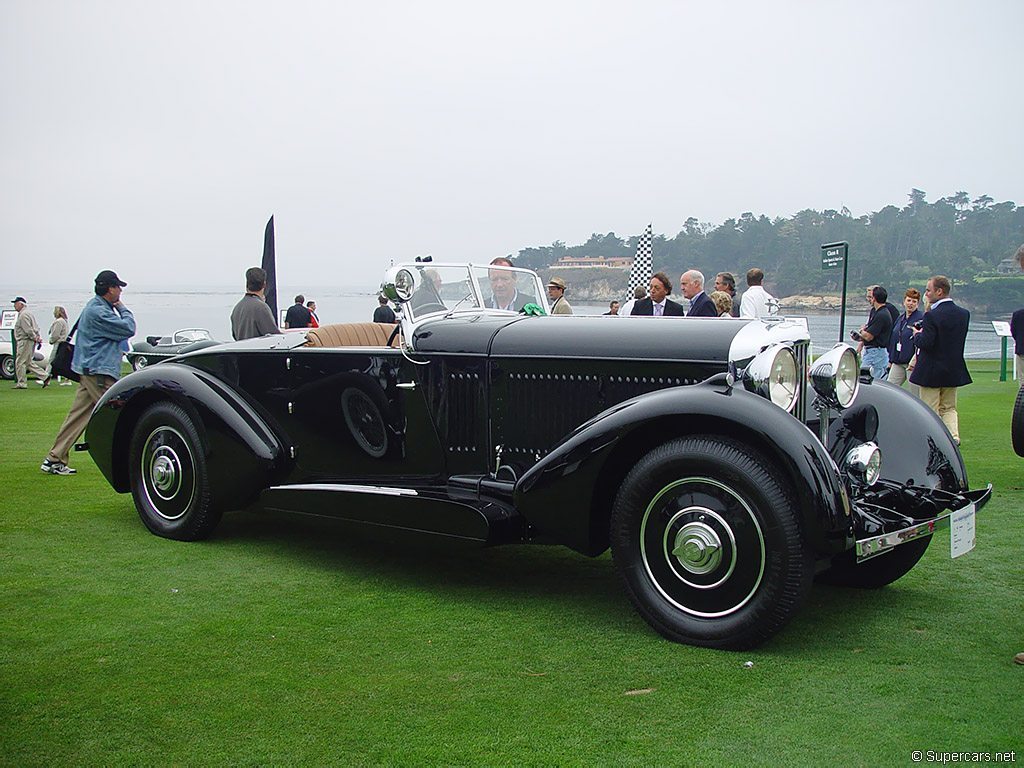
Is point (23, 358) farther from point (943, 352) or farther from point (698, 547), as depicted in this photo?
point (698, 547)

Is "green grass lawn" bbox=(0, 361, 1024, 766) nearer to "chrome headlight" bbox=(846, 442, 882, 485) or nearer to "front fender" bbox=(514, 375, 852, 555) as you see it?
"front fender" bbox=(514, 375, 852, 555)

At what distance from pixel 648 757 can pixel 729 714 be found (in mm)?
464

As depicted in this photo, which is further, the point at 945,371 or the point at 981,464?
the point at 945,371

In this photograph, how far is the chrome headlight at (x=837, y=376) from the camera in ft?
14.5

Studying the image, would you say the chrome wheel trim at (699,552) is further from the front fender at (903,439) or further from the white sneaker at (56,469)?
the white sneaker at (56,469)

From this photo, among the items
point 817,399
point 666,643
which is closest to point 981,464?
point 817,399

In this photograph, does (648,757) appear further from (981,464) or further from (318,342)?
(981,464)

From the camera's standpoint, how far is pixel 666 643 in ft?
13.1

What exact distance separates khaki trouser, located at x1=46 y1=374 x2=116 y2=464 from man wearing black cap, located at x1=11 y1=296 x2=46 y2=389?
11.7 m

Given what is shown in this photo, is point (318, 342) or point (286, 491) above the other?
point (318, 342)

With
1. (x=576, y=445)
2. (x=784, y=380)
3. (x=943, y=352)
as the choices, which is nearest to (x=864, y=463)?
(x=784, y=380)

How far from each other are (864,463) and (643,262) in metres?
6.39

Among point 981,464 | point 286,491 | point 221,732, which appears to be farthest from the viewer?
point 981,464

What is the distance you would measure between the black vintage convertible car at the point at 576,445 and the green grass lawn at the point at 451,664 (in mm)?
328
